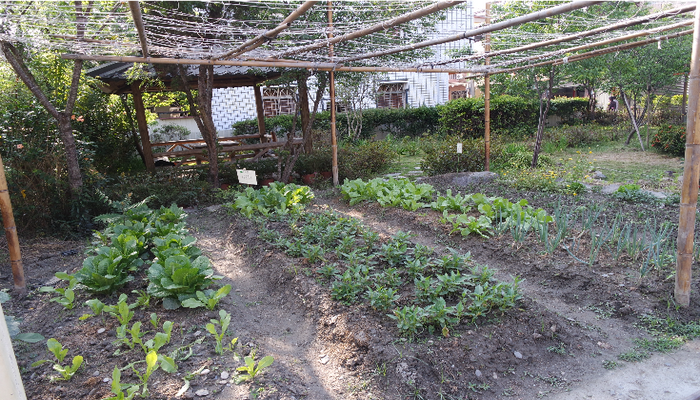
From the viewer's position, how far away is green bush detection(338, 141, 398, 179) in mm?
8992

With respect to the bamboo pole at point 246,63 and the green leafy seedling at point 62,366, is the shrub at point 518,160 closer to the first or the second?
the bamboo pole at point 246,63

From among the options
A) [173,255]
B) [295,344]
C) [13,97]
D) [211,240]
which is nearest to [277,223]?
[211,240]

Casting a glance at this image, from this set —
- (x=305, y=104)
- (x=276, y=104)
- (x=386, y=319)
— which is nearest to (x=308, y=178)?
(x=305, y=104)

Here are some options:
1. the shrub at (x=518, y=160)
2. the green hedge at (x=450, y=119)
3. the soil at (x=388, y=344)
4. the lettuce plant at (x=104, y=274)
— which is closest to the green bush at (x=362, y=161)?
the shrub at (x=518, y=160)

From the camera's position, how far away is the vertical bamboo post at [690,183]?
3.11 metres

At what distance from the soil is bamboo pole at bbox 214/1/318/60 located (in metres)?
2.19

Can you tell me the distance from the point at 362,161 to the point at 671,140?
24.6 ft

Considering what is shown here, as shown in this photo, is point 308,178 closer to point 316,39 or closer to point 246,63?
point 246,63

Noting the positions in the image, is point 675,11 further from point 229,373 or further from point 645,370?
point 229,373

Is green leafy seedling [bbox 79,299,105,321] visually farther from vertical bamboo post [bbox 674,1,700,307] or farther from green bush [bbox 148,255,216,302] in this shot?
vertical bamboo post [bbox 674,1,700,307]

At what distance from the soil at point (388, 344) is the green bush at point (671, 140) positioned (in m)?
8.28

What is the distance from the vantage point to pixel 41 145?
5.99 metres

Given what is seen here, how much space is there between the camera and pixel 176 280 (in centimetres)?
337

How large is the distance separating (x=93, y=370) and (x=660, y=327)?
3.90 metres
